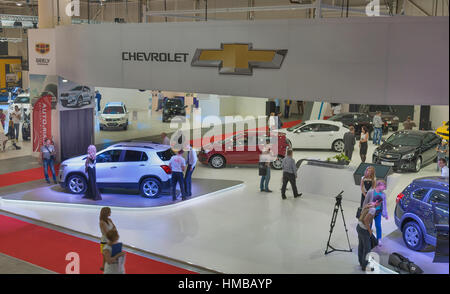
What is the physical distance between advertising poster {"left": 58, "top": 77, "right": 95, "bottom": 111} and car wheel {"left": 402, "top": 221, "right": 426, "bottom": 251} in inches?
452

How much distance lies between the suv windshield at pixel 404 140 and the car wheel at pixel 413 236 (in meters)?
7.54

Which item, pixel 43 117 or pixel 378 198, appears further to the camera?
pixel 43 117

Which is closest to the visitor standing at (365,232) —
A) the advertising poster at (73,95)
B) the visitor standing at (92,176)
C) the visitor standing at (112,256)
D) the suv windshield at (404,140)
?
the visitor standing at (112,256)

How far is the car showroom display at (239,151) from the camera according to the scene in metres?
16.5

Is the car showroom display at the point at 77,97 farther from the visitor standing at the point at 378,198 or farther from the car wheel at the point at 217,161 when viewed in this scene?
the visitor standing at the point at 378,198

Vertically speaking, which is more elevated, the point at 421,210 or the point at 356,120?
the point at 356,120

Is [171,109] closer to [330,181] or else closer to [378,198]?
[330,181]

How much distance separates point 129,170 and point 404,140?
31.0 ft

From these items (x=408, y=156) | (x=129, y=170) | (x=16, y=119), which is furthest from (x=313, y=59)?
(x=16, y=119)

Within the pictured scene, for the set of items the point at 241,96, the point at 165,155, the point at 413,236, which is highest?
the point at 241,96

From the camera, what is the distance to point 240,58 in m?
9.45
